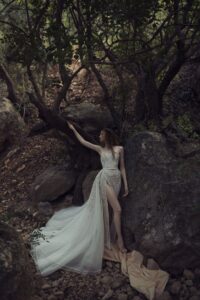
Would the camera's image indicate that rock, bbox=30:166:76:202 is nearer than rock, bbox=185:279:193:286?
No

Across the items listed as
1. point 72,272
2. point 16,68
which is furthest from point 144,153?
point 16,68

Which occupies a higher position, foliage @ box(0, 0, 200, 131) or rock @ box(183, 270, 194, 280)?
foliage @ box(0, 0, 200, 131)

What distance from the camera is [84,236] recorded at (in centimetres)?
771

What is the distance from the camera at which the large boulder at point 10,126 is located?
33.2 feet

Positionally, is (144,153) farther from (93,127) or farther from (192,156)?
(93,127)

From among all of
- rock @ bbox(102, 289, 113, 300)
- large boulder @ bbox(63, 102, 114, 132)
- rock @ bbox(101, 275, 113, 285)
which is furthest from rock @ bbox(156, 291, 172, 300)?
large boulder @ bbox(63, 102, 114, 132)

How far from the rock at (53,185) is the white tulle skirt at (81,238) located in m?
0.80

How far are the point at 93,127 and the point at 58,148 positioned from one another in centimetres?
105

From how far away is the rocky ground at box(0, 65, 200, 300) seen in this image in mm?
6824

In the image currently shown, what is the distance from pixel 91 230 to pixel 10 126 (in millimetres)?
3391

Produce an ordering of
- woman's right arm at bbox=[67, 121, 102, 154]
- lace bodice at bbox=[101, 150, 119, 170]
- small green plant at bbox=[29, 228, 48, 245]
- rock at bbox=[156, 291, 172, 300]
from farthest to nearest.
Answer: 1. woman's right arm at bbox=[67, 121, 102, 154]
2. lace bodice at bbox=[101, 150, 119, 170]
3. small green plant at bbox=[29, 228, 48, 245]
4. rock at bbox=[156, 291, 172, 300]

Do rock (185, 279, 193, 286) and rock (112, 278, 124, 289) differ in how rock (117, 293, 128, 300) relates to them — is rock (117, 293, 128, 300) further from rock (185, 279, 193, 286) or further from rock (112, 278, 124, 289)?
rock (185, 279, 193, 286)

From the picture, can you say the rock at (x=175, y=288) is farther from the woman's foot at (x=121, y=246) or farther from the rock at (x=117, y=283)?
the woman's foot at (x=121, y=246)

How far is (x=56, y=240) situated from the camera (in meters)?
7.83
